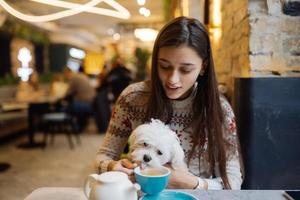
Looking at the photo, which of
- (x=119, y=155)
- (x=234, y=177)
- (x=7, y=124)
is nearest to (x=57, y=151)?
(x=7, y=124)

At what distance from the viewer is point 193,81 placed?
120 cm

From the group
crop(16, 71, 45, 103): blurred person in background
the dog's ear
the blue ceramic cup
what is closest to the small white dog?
the dog's ear

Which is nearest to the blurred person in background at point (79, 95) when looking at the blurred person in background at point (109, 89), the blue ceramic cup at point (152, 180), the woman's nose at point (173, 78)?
the blurred person in background at point (109, 89)

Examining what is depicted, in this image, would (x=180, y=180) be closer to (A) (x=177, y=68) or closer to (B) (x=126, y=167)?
(B) (x=126, y=167)

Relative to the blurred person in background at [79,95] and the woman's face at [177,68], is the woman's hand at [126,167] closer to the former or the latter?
the woman's face at [177,68]

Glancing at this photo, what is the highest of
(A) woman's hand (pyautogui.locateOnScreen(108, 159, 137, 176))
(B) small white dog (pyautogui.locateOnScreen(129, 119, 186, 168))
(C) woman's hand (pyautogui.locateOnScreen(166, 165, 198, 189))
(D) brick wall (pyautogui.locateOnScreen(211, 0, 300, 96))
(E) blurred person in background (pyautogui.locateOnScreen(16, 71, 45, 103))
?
(D) brick wall (pyautogui.locateOnScreen(211, 0, 300, 96))

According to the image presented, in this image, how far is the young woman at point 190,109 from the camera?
1159 millimetres

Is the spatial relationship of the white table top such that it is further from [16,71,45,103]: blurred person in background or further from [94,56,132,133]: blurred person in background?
[16,71,45,103]: blurred person in background

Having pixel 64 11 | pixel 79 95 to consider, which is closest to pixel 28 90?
pixel 79 95

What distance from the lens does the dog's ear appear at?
3.38 feet

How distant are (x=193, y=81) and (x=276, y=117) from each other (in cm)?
58

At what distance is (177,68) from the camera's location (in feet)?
3.80

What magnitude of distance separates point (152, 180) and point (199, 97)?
1.89 ft

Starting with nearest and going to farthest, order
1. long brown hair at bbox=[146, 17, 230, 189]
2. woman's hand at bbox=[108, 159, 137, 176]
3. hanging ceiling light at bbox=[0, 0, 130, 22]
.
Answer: woman's hand at bbox=[108, 159, 137, 176]
hanging ceiling light at bbox=[0, 0, 130, 22]
long brown hair at bbox=[146, 17, 230, 189]
